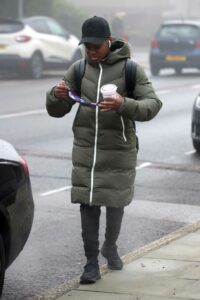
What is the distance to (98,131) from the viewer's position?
269 inches

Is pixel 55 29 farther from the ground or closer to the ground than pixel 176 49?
farther from the ground

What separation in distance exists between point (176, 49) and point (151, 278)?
75.1 feet

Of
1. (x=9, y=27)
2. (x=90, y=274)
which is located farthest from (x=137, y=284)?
(x=9, y=27)

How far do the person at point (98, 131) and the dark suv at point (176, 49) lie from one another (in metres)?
22.8

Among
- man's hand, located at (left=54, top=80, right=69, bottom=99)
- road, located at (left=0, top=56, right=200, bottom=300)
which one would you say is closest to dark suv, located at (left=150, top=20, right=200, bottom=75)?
road, located at (left=0, top=56, right=200, bottom=300)

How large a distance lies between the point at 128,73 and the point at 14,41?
67.3 feet

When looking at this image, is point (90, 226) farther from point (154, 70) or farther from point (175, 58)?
point (154, 70)

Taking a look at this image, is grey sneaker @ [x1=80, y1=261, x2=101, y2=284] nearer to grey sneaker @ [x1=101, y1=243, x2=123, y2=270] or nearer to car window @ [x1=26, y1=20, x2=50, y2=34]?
grey sneaker @ [x1=101, y1=243, x2=123, y2=270]

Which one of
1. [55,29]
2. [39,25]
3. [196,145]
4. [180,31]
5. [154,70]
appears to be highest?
[196,145]

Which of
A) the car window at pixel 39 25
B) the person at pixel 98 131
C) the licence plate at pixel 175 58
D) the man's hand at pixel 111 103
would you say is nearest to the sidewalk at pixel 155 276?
the person at pixel 98 131

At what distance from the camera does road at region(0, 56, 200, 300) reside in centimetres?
765

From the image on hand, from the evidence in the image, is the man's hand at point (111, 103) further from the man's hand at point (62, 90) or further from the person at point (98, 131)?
the man's hand at point (62, 90)

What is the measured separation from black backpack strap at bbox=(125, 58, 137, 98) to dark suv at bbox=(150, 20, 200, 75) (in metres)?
22.8

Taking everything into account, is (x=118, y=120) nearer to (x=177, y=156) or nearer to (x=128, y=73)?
(x=128, y=73)
